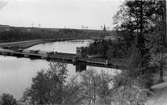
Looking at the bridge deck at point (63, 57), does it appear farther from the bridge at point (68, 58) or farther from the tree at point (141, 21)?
the tree at point (141, 21)

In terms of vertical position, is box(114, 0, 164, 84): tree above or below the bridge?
above

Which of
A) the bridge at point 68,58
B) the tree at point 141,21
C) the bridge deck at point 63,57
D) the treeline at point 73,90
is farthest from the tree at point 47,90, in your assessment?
the bridge deck at point 63,57

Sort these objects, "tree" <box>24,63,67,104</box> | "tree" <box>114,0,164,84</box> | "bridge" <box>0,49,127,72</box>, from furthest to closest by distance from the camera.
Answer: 1. "bridge" <box>0,49,127,72</box>
2. "tree" <box>114,0,164,84</box>
3. "tree" <box>24,63,67,104</box>

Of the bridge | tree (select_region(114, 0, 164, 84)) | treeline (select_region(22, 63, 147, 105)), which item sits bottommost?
the bridge

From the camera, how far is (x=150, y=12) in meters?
10.4

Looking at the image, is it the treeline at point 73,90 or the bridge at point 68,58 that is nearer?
the treeline at point 73,90

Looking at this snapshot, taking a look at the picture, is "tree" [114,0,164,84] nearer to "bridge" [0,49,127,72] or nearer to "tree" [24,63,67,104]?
"tree" [24,63,67,104]

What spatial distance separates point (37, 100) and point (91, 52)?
2574cm

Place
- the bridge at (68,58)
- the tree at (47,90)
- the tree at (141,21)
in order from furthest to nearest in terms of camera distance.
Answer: the bridge at (68,58)
the tree at (141,21)
the tree at (47,90)

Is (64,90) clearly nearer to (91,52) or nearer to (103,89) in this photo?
(103,89)

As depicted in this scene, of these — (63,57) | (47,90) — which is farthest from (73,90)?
(63,57)

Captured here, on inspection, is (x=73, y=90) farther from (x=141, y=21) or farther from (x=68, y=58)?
(x=68, y=58)

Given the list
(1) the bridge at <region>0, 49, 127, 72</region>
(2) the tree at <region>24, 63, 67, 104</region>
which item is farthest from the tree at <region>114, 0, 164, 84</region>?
(1) the bridge at <region>0, 49, 127, 72</region>

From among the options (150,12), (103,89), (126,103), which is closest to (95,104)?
(103,89)
